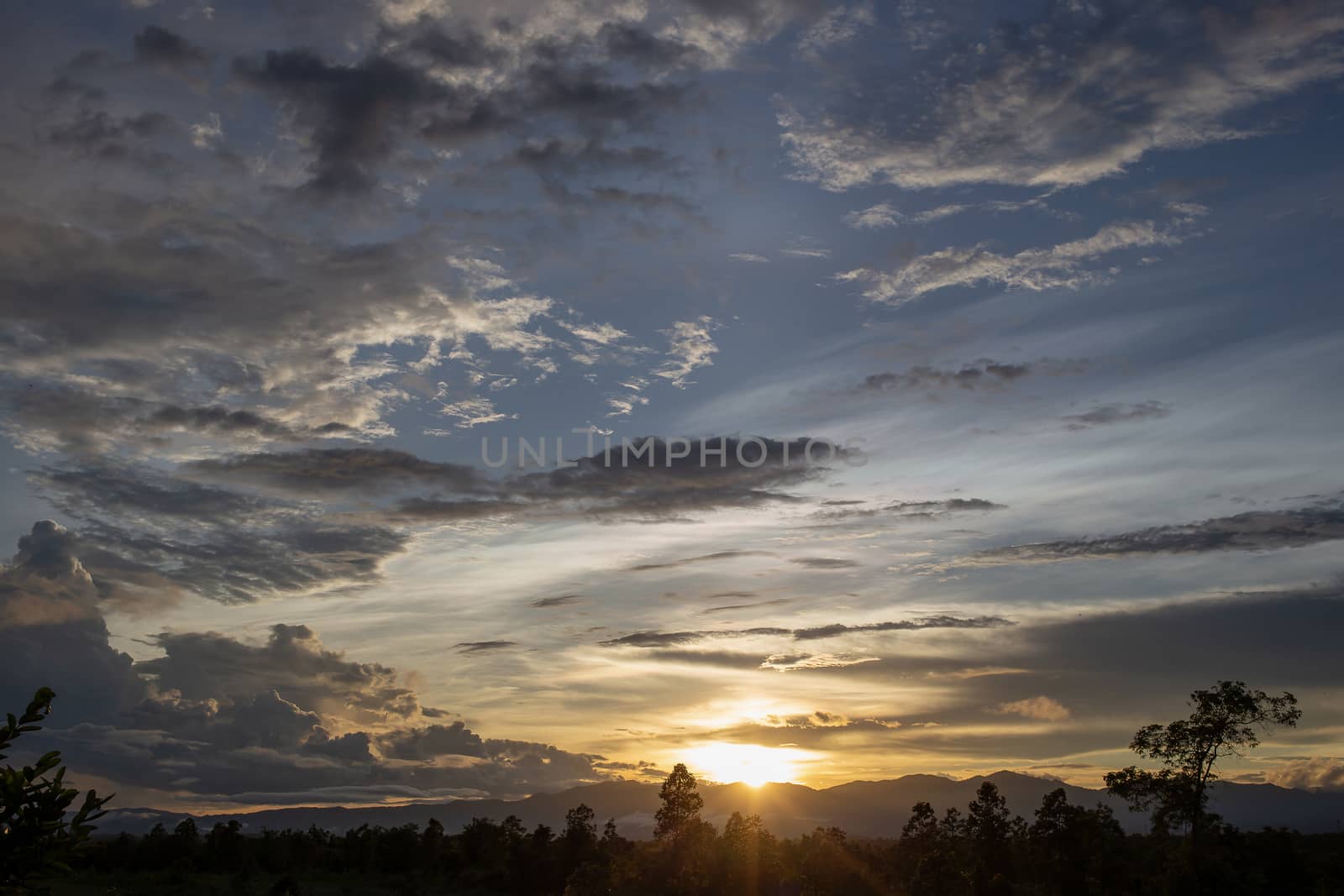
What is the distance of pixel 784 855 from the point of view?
6964 inches

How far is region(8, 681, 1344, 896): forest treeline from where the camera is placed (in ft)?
282

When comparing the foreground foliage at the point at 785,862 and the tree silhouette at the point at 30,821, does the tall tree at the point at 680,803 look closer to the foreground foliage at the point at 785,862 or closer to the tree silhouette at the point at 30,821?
the foreground foliage at the point at 785,862

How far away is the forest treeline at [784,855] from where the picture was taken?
282 feet

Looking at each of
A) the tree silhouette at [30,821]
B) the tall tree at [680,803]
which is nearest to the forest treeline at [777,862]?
the tall tree at [680,803]

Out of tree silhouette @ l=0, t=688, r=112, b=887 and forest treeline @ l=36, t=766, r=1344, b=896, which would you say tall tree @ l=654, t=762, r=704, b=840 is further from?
tree silhouette @ l=0, t=688, r=112, b=887

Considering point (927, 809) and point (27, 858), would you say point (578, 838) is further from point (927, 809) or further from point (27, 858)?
point (27, 858)

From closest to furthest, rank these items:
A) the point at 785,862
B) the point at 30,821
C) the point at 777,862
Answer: the point at 30,821, the point at 777,862, the point at 785,862

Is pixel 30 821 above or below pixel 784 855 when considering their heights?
above

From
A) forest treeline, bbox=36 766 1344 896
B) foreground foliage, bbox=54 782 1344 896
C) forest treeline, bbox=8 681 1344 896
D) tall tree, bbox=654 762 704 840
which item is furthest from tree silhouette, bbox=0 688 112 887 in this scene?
tall tree, bbox=654 762 704 840

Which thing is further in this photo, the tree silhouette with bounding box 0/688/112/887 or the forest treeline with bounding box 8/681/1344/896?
the forest treeline with bounding box 8/681/1344/896

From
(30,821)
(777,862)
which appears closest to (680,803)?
(777,862)

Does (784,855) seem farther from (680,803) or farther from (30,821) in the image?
(30,821)

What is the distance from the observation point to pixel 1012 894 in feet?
377

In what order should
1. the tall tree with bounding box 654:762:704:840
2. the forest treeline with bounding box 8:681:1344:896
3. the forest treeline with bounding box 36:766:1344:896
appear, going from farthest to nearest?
the tall tree with bounding box 654:762:704:840
the forest treeline with bounding box 36:766:1344:896
the forest treeline with bounding box 8:681:1344:896
